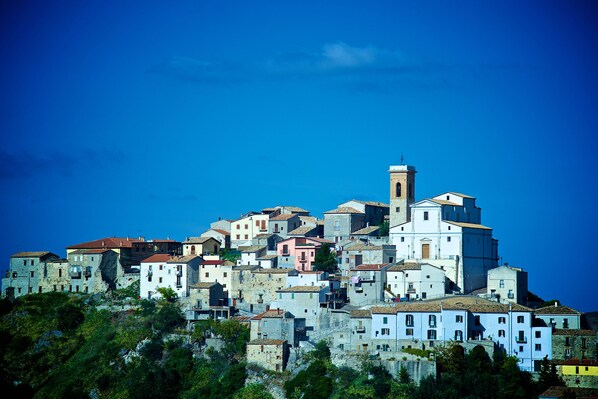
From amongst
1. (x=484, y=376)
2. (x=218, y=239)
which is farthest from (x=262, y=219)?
(x=484, y=376)

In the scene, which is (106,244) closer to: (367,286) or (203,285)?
(203,285)

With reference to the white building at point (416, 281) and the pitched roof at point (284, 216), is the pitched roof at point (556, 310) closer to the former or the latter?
the white building at point (416, 281)

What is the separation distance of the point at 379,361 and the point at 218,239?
29.6 metres

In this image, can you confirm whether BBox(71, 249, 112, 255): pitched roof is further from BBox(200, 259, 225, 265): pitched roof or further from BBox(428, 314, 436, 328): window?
BBox(428, 314, 436, 328): window

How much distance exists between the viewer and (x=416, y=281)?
262 ft

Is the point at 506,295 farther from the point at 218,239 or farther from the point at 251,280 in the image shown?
the point at 218,239

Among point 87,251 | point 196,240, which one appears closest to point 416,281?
point 196,240

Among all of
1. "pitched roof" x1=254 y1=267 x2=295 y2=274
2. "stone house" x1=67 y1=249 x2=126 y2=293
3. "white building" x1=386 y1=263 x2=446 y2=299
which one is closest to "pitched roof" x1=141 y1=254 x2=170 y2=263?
"stone house" x1=67 y1=249 x2=126 y2=293

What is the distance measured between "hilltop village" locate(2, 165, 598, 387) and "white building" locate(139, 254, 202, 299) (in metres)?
0.10

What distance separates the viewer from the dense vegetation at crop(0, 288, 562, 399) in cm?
7031

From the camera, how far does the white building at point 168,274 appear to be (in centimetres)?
8912

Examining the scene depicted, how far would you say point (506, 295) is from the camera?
79.1 m

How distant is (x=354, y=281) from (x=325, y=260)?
24.7 feet

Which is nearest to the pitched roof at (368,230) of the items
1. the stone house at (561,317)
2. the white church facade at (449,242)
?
the white church facade at (449,242)
